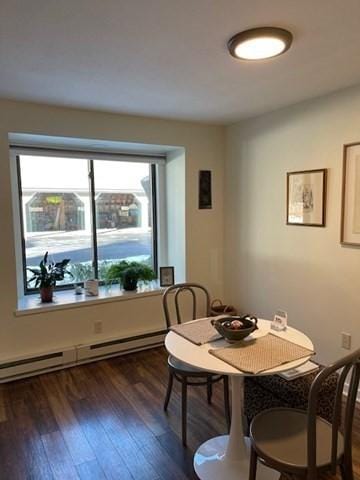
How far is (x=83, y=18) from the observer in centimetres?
161

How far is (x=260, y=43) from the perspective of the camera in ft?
6.00

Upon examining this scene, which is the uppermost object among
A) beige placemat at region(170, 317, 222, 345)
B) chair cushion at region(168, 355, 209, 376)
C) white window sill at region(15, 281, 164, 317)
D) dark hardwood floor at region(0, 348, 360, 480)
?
beige placemat at region(170, 317, 222, 345)

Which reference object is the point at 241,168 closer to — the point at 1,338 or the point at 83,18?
the point at 83,18

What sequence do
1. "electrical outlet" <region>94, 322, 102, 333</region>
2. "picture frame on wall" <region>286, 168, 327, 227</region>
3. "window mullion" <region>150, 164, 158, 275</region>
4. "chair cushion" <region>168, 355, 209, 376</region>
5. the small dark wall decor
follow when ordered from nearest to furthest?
"chair cushion" <region>168, 355, 209, 376</region>, "picture frame on wall" <region>286, 168, 327, 227</region>, "electrical outlet" <region>94, 322, 102, 333</region>, the small dark wall decor, "window mullion" <region>150, 164, 158, 275</region>

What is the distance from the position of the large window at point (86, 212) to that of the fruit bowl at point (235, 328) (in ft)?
6.95

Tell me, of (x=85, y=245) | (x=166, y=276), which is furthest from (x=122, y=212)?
(x=166, y=276)

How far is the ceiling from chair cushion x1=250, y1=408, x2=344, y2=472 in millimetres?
1859

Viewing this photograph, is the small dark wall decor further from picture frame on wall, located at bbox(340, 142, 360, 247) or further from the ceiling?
picture frame on wall, located at bbox(340, 142, 360, 247)

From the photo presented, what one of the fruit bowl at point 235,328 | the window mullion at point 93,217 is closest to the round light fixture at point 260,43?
the fruit bowl at point 235,328

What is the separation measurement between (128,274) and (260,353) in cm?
209

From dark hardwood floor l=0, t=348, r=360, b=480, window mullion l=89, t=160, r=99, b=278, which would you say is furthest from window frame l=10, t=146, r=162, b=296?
dark hardwood floor l=0, t=348, r=360, b=480

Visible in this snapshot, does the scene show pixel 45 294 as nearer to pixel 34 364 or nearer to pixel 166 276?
pixel 34 364

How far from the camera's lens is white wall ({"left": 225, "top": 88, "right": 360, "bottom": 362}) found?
8.91 ft

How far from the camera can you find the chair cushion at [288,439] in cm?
142
